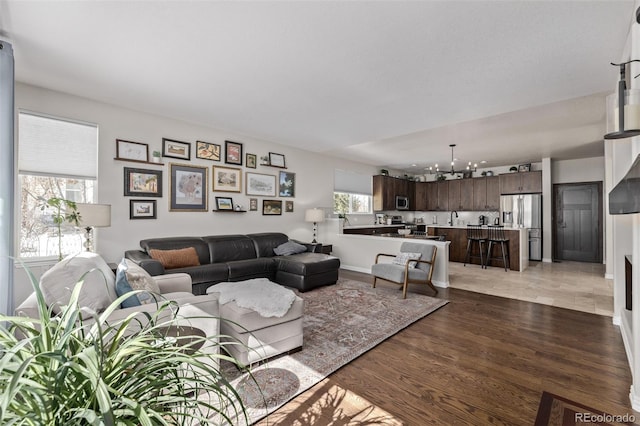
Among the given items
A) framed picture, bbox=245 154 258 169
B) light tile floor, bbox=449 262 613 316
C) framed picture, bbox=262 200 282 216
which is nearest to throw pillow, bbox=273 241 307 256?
framed picture, bbox=262 200 282 216

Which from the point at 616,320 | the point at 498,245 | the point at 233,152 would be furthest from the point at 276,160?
the point at 616,320

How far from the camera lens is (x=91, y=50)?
254 cm

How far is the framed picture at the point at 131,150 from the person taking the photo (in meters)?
3.96

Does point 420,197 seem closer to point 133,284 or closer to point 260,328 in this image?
point 260,328

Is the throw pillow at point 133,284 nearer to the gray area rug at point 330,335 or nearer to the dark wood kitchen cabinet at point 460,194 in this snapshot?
the gray area rug at point 330,335

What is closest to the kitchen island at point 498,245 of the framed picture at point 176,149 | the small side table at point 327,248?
the small side table at point 327,248

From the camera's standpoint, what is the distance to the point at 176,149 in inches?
178

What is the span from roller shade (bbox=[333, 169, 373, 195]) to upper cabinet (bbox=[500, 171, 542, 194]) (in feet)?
12.1

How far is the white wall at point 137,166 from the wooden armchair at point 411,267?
2479 millimetres

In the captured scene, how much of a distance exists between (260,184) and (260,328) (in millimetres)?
3670

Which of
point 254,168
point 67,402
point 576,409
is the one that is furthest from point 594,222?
point 67,402

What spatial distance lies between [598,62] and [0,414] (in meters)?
4.12

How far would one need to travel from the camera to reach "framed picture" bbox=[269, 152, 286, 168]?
5.79 meters

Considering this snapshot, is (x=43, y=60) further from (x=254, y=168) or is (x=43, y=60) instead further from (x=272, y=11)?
(x=254, y=168)
